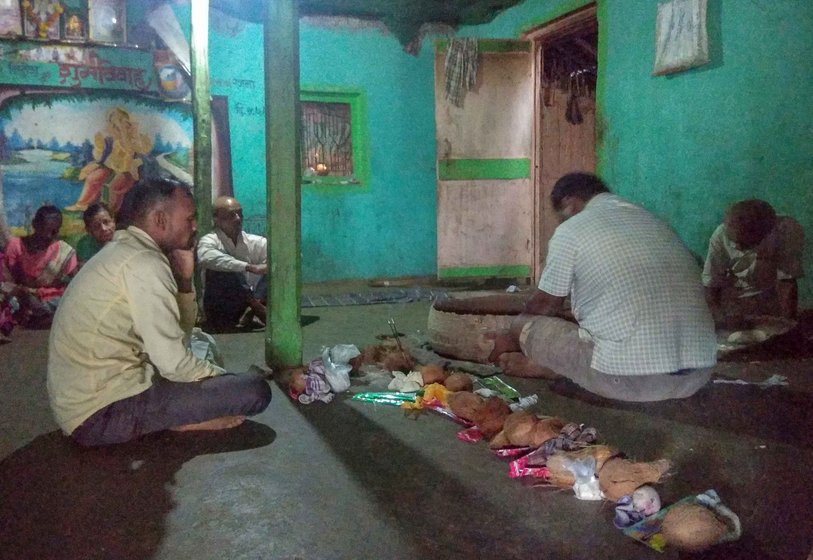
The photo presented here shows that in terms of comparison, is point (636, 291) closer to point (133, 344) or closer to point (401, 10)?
point (133, 344)

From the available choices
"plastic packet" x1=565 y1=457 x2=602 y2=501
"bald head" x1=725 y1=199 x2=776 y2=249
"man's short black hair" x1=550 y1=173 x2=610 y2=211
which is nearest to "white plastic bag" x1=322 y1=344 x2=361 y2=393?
"man's short black hair" x1=550 y1=173 x2=610 y2=211

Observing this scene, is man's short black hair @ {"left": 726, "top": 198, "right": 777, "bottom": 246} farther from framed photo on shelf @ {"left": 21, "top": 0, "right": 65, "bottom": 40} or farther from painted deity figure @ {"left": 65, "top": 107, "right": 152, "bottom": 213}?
framed photo on shelf @ {"left": 21, "top": 0, "right": 65, "bottom": 40}

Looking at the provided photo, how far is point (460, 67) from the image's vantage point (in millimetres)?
8141

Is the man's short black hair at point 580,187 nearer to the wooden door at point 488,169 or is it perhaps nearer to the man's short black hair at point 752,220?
the man's short black hair at point 752,220

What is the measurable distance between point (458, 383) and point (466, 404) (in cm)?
38

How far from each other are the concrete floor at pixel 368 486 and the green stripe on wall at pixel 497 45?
5424 millimetres

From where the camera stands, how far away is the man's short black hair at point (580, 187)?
143 inches

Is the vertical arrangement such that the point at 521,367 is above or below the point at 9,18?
below

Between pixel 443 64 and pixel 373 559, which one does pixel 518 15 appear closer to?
pixel 443 64

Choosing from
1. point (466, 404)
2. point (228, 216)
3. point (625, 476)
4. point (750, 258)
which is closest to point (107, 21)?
point (228, 216)

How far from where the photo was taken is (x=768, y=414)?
137 inches

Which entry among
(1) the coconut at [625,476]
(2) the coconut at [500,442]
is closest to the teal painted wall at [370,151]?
(2) the coconut at [500,442]

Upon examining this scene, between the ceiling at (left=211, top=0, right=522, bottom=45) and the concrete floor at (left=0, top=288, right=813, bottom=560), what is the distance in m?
5.83

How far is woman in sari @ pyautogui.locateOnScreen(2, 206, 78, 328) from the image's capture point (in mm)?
6145
